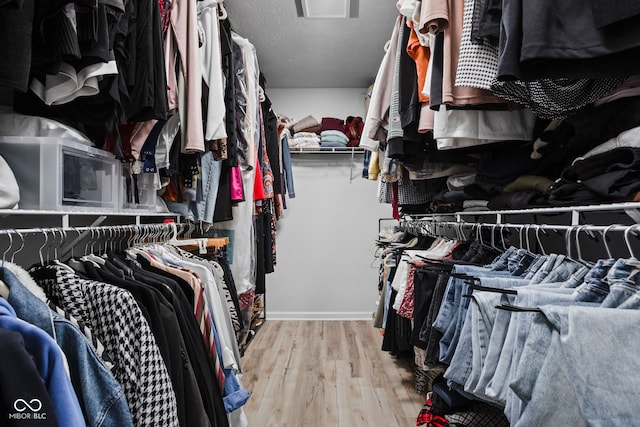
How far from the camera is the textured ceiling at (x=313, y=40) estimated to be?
8.66ft

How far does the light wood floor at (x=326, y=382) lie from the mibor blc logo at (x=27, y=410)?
1.58 m

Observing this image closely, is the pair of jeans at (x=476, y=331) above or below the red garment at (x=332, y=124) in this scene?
below

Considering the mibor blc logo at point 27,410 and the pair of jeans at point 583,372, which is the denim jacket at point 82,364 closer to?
the mibor blc logo at point 27,410

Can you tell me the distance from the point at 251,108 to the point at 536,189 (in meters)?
1.66

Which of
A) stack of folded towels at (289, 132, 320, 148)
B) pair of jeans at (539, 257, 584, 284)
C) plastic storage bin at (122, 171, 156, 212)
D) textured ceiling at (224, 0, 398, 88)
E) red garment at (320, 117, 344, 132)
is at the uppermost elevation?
textured ceiling at (224, 0, 398, 88)

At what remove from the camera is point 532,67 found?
86cm

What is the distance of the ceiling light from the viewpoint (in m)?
2.52

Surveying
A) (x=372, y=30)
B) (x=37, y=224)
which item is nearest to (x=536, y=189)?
(x=37, y=224)

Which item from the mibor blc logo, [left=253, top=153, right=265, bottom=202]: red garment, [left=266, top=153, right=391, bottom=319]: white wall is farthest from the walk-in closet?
[left=266, top=153, right=391, bottom=319]: white wall

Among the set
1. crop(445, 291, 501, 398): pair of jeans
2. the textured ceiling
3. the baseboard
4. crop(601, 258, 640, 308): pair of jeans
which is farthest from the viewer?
the baseboard

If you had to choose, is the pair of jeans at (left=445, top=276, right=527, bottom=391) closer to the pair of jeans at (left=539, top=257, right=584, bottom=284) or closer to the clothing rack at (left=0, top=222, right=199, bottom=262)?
the pair of jeans at (left=539, top=257, right=584, bottom=284)

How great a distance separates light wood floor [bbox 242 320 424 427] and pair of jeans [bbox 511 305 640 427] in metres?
1.44

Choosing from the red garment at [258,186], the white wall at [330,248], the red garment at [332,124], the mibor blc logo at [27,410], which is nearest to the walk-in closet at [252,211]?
the mibor blc logo at [27,410]

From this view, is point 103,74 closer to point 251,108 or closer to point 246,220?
point 251,108
